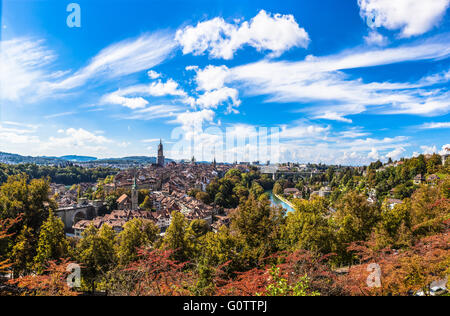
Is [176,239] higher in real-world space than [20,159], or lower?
Answer: lower

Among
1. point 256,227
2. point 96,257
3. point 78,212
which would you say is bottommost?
point 78,212

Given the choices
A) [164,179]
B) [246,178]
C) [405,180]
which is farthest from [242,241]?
[246,178]

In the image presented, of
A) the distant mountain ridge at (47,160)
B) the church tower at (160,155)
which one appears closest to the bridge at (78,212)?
the church tower at (160,155)

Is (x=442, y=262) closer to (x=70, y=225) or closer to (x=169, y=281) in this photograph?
(x=169, y=281)

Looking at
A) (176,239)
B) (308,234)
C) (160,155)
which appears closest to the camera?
(308,234)

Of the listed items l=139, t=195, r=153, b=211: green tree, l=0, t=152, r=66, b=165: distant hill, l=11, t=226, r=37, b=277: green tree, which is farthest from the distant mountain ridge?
l=11, t=226, r=37, b=277: green tree

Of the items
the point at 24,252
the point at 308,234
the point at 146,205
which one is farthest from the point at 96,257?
the point at 146,205

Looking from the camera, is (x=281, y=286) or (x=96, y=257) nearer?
(x=281, y=286)

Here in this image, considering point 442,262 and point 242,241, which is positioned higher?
point 442,262

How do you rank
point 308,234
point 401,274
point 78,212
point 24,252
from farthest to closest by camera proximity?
point 78,212 < point 308,234 < point 24,252 < point 401,274

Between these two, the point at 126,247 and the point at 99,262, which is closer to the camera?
the point at 99,262

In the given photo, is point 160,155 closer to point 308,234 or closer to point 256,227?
point 256,227
